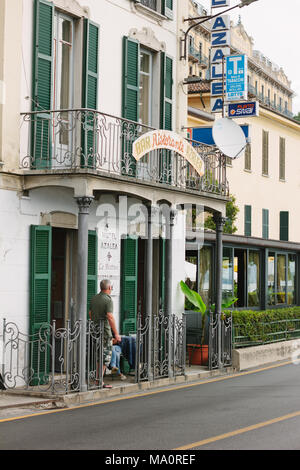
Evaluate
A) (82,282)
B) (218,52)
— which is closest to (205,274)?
(218,52)

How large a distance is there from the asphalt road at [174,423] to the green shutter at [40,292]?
67.3 inches

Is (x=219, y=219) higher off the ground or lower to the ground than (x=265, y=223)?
lower

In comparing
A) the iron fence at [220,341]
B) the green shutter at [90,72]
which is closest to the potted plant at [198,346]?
the iron fence at [220,341]

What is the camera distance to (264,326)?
19.6 meters

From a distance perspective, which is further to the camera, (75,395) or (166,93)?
(166,93)

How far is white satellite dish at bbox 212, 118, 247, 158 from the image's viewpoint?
1803cm

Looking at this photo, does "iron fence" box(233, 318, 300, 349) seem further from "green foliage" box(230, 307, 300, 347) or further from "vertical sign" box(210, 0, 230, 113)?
"vertical sign" box(210, 0, 230, 113)

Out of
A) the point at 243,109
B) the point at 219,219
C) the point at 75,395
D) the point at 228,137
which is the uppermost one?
the point at 243,109

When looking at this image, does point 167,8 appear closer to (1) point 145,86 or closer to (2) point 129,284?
(1) point 145,86

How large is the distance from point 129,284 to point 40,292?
298 centimetres

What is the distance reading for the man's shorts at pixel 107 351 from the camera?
1366 cm

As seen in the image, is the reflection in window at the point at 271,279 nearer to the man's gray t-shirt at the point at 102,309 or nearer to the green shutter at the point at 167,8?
the green shutter at the point at 167,8

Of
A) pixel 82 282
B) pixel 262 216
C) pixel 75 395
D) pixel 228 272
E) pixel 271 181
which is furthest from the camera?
pixel 271 181

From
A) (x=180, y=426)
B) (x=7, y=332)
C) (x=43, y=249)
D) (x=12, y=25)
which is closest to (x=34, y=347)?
(x=7, y=332)
